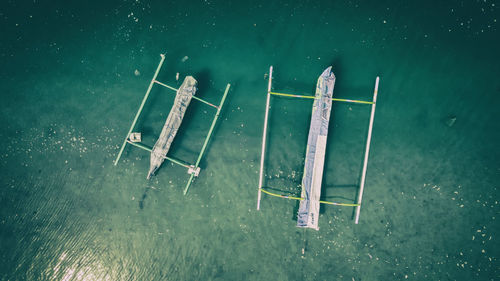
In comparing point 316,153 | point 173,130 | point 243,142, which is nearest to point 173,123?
point 173,130

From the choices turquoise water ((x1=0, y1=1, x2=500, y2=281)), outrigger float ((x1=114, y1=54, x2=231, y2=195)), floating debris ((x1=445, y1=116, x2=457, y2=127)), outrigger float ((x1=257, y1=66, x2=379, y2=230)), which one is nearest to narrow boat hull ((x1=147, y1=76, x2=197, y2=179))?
outrigger float ((x1=114, y1=54, x2=231, y2=195))

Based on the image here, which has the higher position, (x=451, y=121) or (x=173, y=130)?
(x=451, y=121)

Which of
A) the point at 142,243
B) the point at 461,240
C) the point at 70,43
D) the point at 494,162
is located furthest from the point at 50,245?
the point at 494,162

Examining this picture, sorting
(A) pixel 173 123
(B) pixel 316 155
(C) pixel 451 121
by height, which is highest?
(C) pixel 451 121

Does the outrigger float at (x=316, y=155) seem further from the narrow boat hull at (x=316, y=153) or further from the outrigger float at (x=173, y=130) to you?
the outrigger float at (x=173, y=130)

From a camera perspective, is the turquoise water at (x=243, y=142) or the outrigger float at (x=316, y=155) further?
the turquoise water at (x=243, y=142)

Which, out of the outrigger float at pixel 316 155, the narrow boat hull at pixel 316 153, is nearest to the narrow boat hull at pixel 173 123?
the outrigger float at pixel 316 155

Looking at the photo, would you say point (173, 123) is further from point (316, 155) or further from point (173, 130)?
point (316, 155)

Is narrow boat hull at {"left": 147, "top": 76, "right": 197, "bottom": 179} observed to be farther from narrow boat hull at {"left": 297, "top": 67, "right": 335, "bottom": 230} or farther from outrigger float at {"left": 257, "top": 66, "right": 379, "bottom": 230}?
narrow boat hull at {"left": 297, "top": 67, "right": 335, "bottom": 230}

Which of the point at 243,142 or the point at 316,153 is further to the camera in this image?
the point at 243,142
